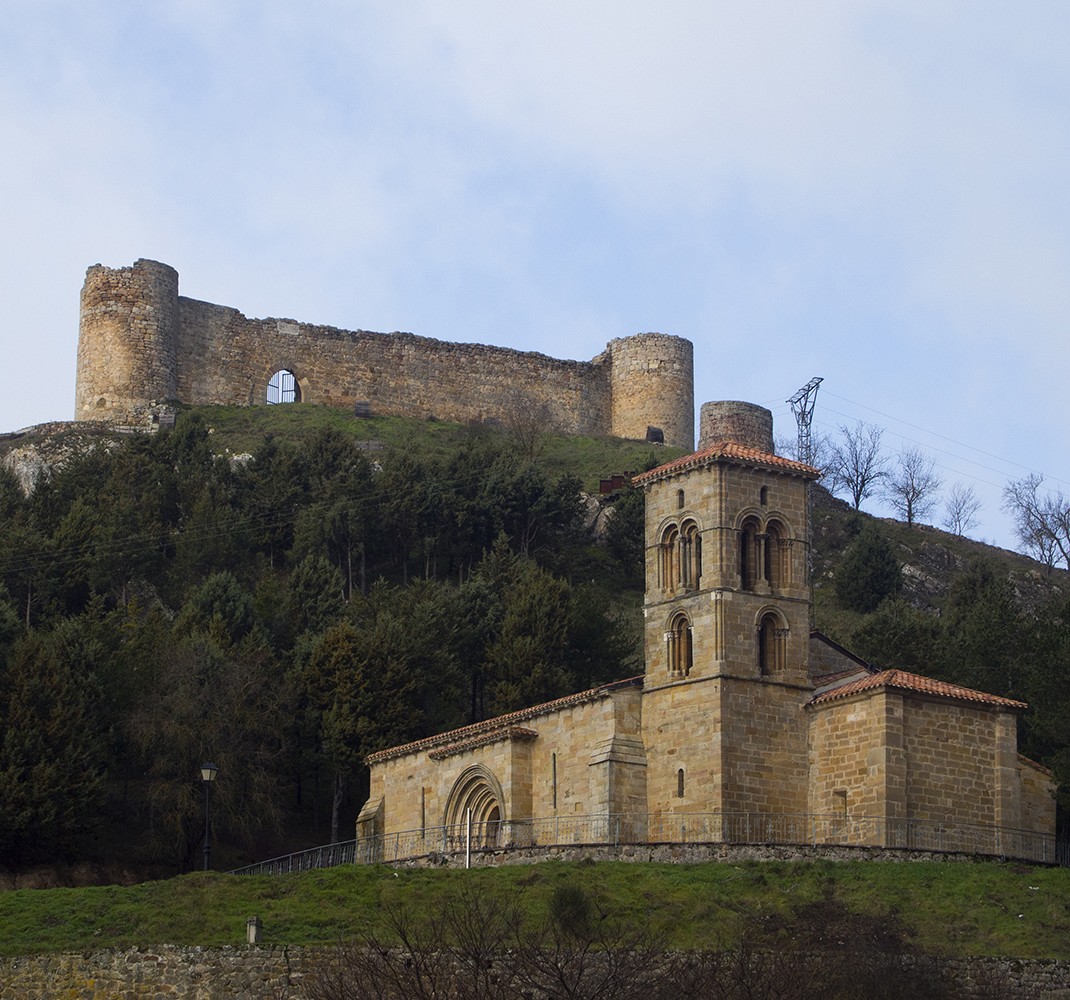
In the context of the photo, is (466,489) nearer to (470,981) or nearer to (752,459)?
(752,459)

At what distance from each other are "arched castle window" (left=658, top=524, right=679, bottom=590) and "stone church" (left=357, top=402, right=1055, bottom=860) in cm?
5

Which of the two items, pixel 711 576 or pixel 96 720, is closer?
pixel 711 576

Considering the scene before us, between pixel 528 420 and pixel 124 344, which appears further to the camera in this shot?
pixel 528 420

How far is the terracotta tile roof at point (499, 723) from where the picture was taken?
47.8 metres

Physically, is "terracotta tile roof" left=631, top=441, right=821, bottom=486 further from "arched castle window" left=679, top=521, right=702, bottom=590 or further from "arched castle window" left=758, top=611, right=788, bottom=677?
"arched castle window" left=758, top=611, right=788, bottom=677

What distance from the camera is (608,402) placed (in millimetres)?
94625

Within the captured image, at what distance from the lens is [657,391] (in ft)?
306

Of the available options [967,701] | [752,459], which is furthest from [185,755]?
[967,701]

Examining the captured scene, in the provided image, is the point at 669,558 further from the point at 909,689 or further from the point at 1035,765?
the point at 1035,765

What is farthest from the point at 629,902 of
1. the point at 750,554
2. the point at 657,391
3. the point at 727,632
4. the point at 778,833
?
the point at 657,391

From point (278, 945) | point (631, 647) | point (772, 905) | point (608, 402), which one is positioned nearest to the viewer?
point (278, 945)

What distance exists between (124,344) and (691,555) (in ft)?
143

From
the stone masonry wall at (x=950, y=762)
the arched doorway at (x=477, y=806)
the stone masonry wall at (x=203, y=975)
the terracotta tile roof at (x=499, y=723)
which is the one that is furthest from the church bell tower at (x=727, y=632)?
the stone masonry wall at (x=203, y=975)

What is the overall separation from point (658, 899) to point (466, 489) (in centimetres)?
3640
